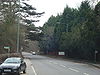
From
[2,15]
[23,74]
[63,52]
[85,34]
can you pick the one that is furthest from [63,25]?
[23,74]

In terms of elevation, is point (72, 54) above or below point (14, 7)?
below

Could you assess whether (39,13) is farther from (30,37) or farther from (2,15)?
(2,15)

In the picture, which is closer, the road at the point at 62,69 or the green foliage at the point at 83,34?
the road at the point at 62,69

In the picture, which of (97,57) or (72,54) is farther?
(72,54)

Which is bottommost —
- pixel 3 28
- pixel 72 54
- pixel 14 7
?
pixel 72 54

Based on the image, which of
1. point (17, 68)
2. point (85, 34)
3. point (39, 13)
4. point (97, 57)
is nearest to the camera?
point (17, 68)

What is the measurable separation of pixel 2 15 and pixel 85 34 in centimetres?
1512

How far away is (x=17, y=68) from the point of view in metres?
24.1

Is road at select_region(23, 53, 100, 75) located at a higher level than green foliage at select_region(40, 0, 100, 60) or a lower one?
lower

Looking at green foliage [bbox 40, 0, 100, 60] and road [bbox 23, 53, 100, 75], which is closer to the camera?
road [bbox 23, 53, 100, 75]

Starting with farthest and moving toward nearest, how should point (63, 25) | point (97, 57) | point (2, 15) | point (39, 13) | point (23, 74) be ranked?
point (63, 25) → point (39, 13) → point (97, 57) → point (2, 15) → point (23, 74)

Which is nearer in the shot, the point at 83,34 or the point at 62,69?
the point at 62,69

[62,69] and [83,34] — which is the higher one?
[83,34]

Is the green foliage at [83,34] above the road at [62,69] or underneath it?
above
